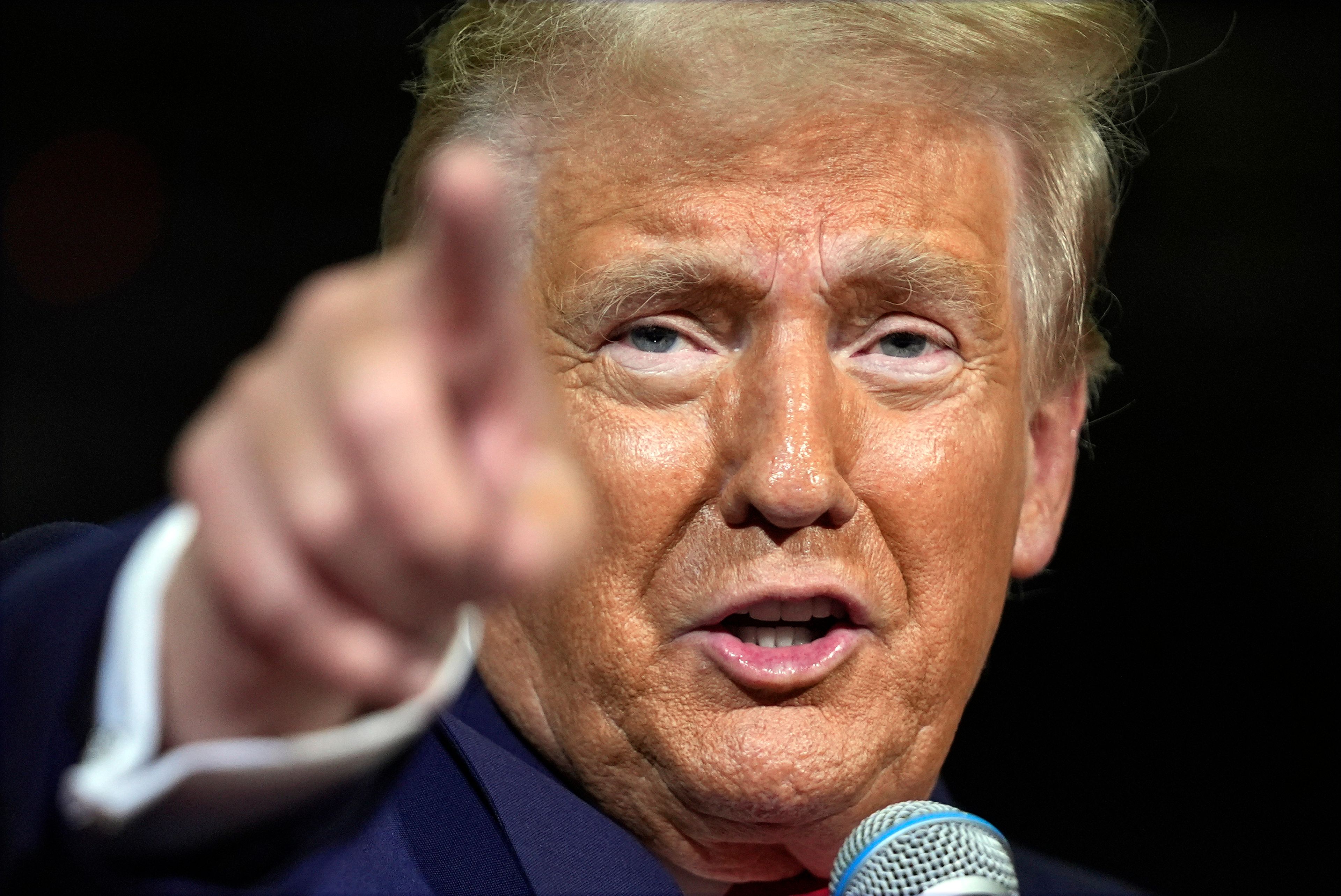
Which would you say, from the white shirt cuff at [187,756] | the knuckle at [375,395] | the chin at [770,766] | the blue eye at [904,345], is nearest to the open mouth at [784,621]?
the chin at [770,766]

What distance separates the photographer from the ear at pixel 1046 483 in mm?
2156

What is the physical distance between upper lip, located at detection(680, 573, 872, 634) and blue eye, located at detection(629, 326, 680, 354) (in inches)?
14.2

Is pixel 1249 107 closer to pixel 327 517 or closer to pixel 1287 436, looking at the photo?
pixel 1287 436

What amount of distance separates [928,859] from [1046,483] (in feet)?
3.66

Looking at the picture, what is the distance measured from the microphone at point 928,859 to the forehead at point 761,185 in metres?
0.78

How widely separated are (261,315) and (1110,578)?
8.02 ft

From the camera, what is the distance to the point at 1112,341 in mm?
3674

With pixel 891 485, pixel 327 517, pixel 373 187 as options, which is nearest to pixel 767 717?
pixel 891 485

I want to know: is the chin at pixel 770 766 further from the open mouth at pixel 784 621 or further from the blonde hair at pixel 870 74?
the blonde hair at pixel 870 74

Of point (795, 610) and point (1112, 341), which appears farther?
point (1112, 341)

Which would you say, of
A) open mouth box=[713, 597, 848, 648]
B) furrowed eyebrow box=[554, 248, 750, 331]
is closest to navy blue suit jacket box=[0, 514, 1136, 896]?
open mouth box=[713, 597, 848, 648]

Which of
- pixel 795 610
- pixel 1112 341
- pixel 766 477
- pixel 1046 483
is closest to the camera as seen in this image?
pixel 766 477

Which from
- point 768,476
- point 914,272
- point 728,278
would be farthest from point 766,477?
point 914,272

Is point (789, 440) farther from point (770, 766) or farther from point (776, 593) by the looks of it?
point (770, 766)
